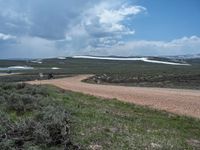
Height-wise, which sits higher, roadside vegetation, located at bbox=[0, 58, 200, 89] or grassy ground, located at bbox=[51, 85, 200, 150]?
grassy ground, located at bbox=[51, 85, 200, 150]

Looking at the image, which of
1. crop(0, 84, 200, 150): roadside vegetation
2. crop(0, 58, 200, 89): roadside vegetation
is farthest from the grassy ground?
crop(0, 58, 200, 89): roadside vegetation

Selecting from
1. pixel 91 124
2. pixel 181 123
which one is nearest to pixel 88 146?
pixel 91 124

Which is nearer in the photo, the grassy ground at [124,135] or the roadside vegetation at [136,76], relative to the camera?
the grassy ground at [124,135]

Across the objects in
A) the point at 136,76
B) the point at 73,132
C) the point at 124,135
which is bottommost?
the point at 136,76

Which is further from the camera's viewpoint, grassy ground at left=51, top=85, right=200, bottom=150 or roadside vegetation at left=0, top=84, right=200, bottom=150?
grassy ground at left=51, top=85, right=200, bottom=150

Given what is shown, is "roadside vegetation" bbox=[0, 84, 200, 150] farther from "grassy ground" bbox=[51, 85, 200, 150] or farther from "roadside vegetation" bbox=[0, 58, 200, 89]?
"roadside vegetation" bbox=[0, 58, 200, 89]

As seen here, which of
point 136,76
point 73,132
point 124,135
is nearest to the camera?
point 73,132

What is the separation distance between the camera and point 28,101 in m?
15.5

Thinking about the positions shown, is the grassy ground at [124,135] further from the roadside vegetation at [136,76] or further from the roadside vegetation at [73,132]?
the roadside vegetation at [136,76]

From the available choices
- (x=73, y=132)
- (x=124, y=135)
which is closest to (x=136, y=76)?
(x=124, y=135)

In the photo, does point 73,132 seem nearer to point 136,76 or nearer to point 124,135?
point 124,135

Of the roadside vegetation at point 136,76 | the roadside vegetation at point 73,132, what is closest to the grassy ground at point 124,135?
the roadside vegetation at point 73,132

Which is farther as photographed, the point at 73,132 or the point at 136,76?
the point at 136,76

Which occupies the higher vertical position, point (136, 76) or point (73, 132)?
point (73, 132)
